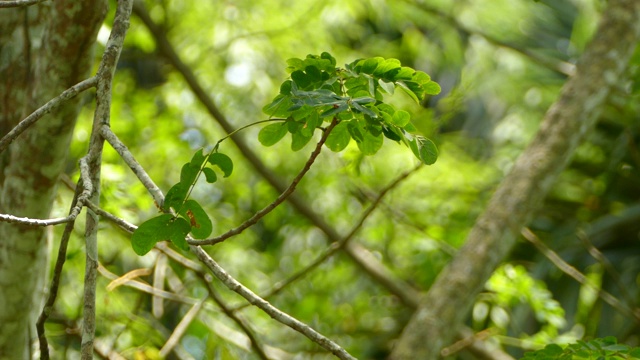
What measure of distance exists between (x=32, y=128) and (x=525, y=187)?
4.46ft

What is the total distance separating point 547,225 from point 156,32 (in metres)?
2.60

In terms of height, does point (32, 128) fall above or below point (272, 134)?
above

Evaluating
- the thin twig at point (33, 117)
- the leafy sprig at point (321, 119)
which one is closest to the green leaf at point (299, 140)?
the leafy sprig at point (321, 119)

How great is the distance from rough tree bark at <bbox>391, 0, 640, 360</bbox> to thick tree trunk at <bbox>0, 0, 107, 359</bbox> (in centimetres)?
92

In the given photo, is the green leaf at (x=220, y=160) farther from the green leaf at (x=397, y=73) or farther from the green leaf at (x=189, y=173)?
the green leaf at (x=397, y=73)

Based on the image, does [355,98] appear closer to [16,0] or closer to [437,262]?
[16,0]

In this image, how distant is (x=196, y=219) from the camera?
110cm

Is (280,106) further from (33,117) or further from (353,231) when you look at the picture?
(353,231)

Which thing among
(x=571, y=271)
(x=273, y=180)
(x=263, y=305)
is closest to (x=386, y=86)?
(x=263, y=305)

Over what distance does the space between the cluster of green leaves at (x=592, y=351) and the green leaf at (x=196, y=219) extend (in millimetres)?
594

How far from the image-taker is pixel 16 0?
119 centimetres

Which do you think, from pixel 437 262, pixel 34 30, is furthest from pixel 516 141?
pixel 34 30

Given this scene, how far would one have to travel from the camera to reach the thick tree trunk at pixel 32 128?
1.48 m

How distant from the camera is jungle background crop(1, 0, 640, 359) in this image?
2982 millimetres
